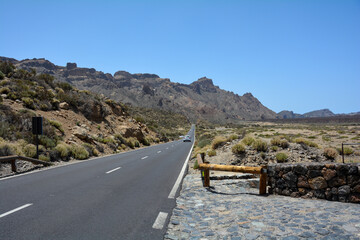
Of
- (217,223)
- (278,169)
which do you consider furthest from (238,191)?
(217,223)

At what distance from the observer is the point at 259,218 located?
18.2ft

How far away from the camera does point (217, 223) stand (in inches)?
214

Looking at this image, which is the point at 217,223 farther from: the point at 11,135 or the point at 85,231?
the point at 11,135

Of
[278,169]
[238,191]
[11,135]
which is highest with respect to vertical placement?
[11,135]

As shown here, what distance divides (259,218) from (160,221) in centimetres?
210

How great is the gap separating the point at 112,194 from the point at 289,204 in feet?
16.1

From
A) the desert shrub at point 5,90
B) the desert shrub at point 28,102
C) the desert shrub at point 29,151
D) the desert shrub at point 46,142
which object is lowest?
the desert shrub at point 29,151

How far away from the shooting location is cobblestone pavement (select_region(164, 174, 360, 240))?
467 centimetres

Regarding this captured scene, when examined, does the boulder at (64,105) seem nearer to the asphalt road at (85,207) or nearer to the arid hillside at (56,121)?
the arid hillside at (56,121)

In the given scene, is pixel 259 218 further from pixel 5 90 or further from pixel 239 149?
pixel 5 90

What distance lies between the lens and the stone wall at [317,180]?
21.2 ft

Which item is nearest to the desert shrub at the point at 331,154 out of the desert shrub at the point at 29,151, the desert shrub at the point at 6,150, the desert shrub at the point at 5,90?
the desert shrub at the point at 29,151

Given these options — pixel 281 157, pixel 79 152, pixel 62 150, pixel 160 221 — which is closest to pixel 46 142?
pixel 62 150

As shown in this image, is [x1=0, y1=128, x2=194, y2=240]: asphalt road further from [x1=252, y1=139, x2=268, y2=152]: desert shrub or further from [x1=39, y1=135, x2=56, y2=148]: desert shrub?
[x1=39, y1=135, x2=56, y2=148]: desert shrub
